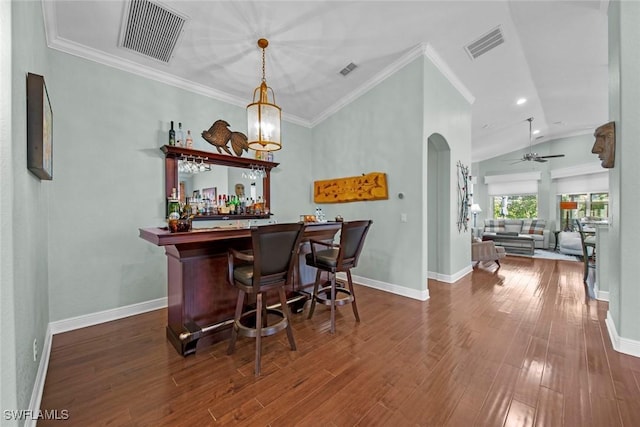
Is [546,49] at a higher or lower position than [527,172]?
higher

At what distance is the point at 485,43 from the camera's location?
11.7ft

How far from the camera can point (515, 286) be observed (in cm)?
411

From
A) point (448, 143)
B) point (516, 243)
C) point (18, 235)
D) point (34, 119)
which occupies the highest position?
point (448, 143)

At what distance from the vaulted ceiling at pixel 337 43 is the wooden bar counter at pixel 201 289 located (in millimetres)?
2214

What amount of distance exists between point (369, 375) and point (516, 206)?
32.5 ft

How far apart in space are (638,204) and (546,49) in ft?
9.76

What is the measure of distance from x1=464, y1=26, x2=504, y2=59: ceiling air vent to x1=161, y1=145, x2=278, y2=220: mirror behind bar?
3.47m

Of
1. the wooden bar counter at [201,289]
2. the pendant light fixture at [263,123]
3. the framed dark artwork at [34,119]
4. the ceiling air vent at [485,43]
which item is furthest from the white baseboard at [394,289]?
the framed dark artwork at [34,119]

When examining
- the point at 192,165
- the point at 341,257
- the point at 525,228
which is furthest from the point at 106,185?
the point at 525,228

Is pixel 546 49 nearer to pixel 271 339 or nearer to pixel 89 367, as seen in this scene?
pixel 271 339

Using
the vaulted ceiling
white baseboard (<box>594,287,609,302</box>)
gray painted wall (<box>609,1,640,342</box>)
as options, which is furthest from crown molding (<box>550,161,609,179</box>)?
gray painted wall (<box>609,1,640,342</box>)

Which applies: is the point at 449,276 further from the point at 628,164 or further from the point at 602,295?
the point at 628,164

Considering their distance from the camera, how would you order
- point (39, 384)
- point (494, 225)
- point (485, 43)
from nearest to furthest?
point (39, 384) < point (485, 43) < point (494, 225)

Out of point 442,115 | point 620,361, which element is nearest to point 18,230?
point 620,361
